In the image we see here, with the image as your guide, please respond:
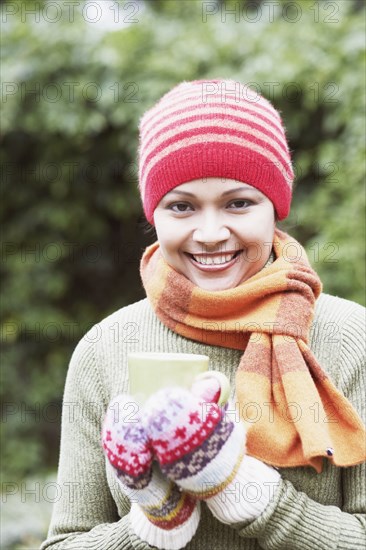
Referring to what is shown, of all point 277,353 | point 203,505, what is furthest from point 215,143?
point 203,505

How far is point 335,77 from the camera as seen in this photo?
396cm

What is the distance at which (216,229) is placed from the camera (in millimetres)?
1799

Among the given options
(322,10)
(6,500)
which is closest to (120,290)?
(6,500)

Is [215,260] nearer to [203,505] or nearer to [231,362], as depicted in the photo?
[231,362]

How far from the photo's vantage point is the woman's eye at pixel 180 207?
6.07 ft

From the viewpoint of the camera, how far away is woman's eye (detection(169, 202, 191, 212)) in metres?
1.85

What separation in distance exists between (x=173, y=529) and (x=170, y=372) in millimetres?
332

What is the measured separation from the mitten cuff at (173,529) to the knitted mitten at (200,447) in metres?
0.06

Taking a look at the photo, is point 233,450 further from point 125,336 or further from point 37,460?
point 37,460

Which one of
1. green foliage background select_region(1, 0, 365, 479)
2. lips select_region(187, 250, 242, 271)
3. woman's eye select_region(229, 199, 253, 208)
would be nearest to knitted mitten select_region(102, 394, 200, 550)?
lips select_region(187, 250, 242, 271)

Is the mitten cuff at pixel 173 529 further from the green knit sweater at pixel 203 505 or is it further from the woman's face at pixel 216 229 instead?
the woman's face at pixel 216 229

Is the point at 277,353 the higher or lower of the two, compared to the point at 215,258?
lower

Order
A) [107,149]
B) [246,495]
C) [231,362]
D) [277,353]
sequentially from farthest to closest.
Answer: [107,149]
[231,362]
[277,353]
[246,495]

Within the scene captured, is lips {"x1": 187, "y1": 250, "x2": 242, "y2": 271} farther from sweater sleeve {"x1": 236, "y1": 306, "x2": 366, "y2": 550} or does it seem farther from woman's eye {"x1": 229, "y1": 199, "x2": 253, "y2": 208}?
sweater sleeve {"x1": 236, "y1": 306, "x2": 366, "y2": 550}
